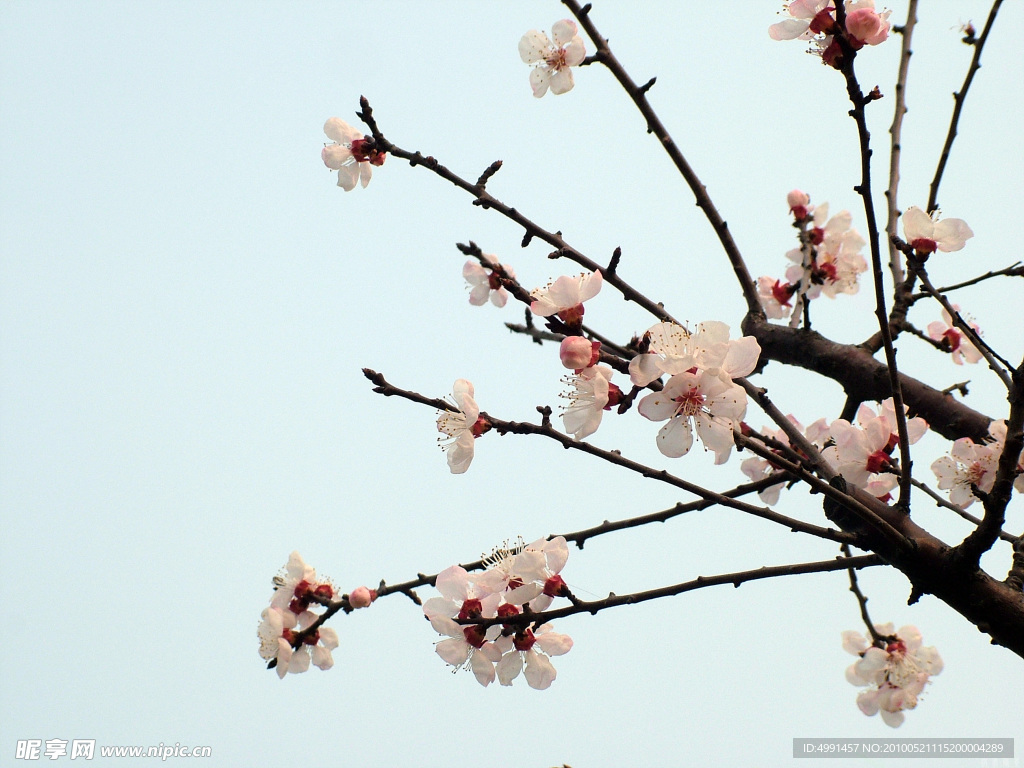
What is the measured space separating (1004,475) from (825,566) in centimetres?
28

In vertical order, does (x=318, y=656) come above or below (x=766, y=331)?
below

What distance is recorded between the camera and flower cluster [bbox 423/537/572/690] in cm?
140

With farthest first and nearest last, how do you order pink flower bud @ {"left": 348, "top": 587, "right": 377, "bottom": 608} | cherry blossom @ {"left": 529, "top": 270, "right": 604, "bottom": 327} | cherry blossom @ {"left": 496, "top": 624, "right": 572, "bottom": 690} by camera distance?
pink flower bud @ {"left": 348, "top": 587, "right": 377, "bottom": 608}, cherry blossom @ {"left": 496, "top": 624, "right": 572, "bottom": 690}, cherry blossom @ {"left": 529, "top": 270, "right": 604, "bottom": 327}

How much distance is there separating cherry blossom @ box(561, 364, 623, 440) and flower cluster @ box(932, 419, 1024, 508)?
882 millimetres

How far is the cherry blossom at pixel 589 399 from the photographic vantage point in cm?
Result: 114

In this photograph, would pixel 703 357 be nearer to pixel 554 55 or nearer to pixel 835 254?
pixel 554 55

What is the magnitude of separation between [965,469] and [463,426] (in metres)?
1.04

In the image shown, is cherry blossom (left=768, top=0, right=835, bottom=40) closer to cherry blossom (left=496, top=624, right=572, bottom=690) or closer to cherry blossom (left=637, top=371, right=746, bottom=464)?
cherry blossom (left=637, top=371, right=746, bottom=464)

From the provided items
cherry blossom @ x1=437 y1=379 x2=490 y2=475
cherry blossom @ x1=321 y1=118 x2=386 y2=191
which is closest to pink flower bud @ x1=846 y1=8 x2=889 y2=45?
cherry blossom @ x1=437 y1=379 x2=490 y2=475

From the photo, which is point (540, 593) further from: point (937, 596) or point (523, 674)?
point (937, 596)

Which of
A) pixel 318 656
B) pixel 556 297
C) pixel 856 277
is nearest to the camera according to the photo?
pixel 556 297

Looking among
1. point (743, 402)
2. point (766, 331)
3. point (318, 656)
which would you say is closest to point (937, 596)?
point (743, 402)

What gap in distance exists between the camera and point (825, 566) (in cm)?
124

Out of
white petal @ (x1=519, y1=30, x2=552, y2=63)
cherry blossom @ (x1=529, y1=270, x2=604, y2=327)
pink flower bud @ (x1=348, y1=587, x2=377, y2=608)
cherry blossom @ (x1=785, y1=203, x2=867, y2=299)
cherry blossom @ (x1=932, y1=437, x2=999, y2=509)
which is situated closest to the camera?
cherry blossom @ (x1=529, y1=270, x2=604, y2=327)
